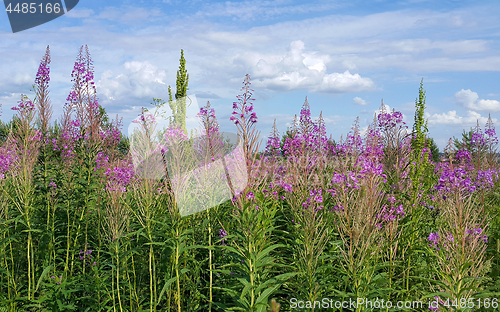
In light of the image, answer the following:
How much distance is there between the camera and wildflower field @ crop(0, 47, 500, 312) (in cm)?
391

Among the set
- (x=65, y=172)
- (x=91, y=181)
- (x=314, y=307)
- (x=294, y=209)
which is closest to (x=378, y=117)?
(x=294, y=209)

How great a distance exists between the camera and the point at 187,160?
500 centimetres

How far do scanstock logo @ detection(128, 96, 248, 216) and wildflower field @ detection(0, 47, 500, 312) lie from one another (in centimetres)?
3

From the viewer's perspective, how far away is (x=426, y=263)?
5230mm

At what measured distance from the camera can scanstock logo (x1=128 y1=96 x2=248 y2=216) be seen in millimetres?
4617

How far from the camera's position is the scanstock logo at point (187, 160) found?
4617 millimetres

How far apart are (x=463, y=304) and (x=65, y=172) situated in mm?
6936

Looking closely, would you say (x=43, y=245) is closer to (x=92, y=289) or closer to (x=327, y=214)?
(x=92, y=289)

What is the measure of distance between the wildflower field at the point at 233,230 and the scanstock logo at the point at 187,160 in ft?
0.08

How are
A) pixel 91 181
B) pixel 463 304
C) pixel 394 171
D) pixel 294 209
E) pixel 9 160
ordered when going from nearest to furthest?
pixel 463 304 → pixel 294 209 → pixel 394 171 → pixel 91 181 → pixel 9 160

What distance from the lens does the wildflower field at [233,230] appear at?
3.91 meters

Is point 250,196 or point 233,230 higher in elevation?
point 250,196

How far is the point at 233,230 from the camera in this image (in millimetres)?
4434

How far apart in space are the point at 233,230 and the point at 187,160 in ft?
4.14
